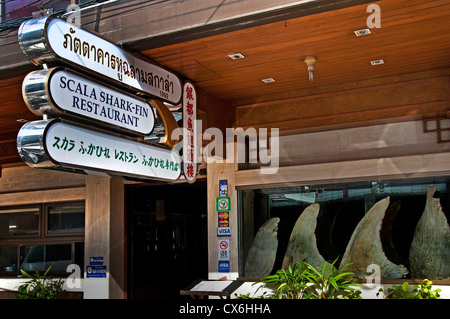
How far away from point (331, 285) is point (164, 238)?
4626 millimetres

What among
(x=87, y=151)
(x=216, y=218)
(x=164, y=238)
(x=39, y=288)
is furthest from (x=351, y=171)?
(x=39, y=288)

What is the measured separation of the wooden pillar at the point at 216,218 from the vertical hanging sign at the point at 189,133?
59.9 inches

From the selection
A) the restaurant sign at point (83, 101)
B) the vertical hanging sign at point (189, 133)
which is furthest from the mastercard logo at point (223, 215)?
the restaurant sign at point (83, 101)

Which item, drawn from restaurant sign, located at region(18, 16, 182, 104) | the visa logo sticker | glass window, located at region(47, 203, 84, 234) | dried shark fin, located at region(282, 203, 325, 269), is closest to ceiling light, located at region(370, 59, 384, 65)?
dried shark fin, located at region(282, 203, 325, 269)

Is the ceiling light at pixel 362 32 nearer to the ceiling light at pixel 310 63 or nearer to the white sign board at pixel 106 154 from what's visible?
the ceiling light at pixel 310 63

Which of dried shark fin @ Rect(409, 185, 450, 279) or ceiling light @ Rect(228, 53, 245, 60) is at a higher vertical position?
ceiling light @ Rect(228, 53, 245, 60)

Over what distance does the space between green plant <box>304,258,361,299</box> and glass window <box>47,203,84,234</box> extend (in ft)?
15.2

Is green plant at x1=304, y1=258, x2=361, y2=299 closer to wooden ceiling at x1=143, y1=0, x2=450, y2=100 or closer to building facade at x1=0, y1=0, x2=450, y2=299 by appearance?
building facade at x1=0, y1=0, x2=450, y2=299

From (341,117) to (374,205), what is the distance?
135 cm

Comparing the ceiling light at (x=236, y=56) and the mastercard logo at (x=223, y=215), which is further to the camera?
the mastercard logo at (x=223, y=215)

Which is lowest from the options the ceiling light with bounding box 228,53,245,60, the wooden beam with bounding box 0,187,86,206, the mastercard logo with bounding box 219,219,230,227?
the mastercard logo with bounding box 219,219,230,227

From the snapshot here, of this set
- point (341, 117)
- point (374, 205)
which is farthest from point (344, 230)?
point (341, 117)

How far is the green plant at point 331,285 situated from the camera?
653cm

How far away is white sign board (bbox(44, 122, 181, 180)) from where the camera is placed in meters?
4.51
